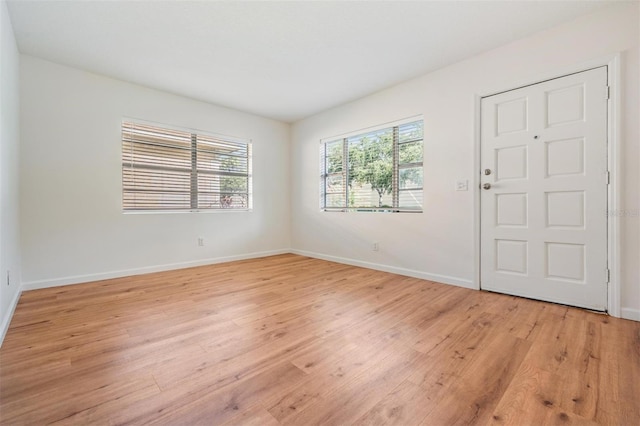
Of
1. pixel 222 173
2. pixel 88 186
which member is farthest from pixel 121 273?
pixel 222 173

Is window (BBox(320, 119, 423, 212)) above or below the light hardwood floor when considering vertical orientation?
above

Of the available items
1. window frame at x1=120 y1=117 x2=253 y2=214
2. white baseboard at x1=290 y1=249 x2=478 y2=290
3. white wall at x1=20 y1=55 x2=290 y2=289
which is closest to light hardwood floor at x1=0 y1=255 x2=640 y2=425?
white baseboard at x1=290 y1=249 x2=478 y2=290

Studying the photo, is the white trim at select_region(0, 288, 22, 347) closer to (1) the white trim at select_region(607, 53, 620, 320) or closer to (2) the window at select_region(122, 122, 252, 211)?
(2) the window at select_region(122, 122, 252, 211)

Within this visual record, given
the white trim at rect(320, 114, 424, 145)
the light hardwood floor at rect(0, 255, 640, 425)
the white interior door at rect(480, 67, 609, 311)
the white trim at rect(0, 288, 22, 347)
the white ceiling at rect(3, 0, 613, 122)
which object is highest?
the white ceiling at rect(3, 0, 613, 122)

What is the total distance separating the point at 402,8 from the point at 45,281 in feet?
14.8

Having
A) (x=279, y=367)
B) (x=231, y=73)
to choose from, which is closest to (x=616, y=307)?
(x=279, y=367)

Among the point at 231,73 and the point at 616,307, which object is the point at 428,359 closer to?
the point at 616,307

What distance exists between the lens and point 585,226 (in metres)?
2.35

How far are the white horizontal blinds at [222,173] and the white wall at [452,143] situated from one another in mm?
1150

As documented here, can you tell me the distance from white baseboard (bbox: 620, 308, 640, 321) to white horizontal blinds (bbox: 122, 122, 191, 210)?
4924mm

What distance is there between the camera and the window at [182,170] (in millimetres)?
3648

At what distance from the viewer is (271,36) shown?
8.47 ft

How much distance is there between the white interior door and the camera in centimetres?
231

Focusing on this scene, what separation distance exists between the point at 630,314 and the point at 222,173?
4932 millimetres
